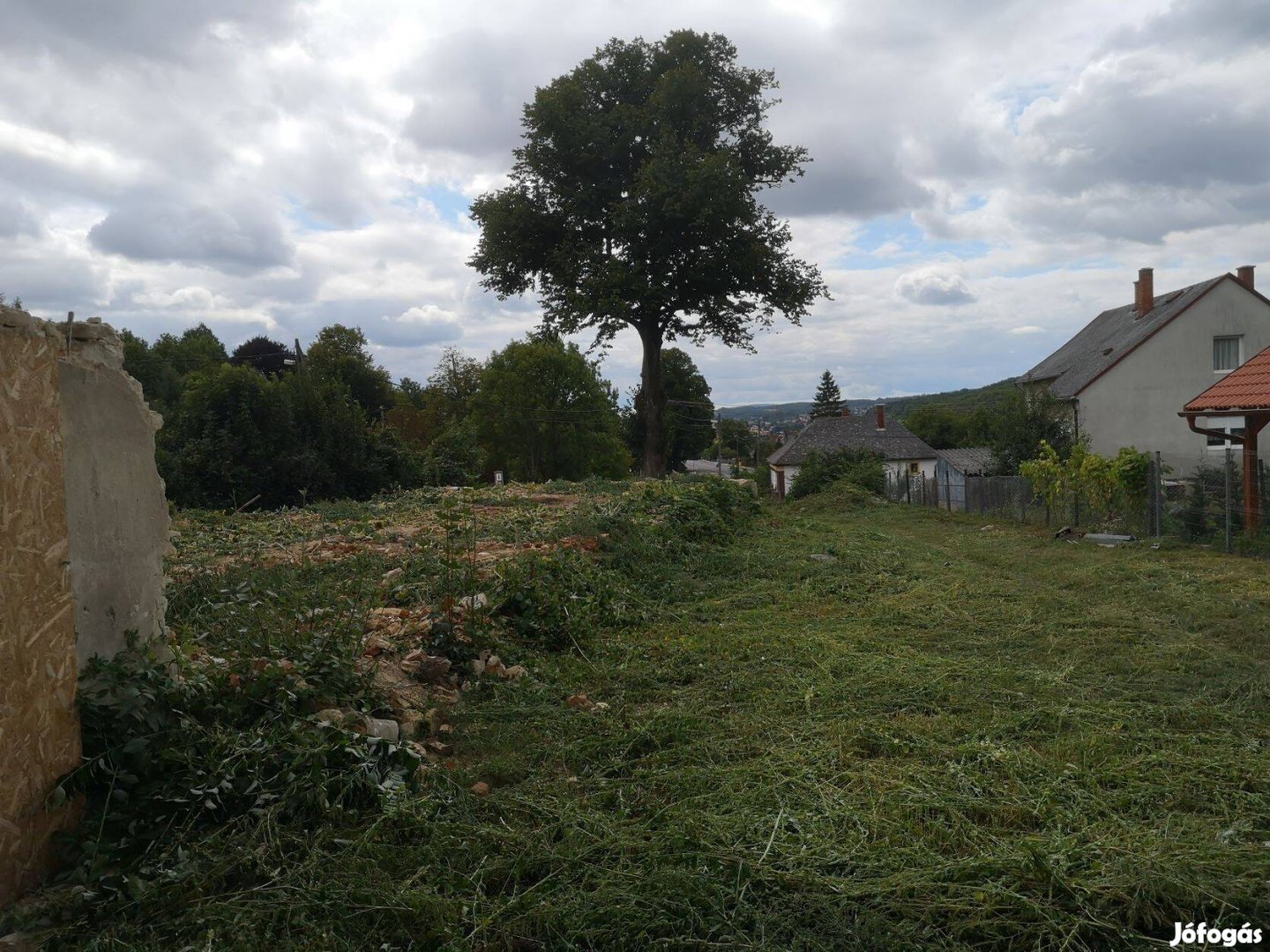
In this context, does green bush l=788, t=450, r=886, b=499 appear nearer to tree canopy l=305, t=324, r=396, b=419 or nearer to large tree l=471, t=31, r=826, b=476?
large tree l=471, t=31, r=826, b=476

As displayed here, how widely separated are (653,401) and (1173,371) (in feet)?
56.2

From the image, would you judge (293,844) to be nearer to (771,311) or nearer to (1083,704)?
(1083,704)

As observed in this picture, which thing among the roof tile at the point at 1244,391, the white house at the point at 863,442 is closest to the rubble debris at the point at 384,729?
the roof tile at the point at 1244,391

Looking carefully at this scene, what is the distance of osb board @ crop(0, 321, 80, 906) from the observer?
3.11m

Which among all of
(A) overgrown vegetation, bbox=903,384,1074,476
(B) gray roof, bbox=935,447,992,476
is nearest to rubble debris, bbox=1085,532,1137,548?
(A) overgrown vegetation, bbox=903,384,1074,476

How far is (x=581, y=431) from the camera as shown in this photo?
6231 centimetres

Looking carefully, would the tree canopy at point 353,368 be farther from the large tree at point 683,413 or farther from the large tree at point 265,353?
the large tree at point 683,413

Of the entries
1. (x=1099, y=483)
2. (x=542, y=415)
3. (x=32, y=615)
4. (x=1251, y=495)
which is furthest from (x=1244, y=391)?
(x=542, y=415)

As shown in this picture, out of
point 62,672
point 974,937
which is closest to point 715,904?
point 974,937

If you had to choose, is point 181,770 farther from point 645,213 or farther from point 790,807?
point 645,213

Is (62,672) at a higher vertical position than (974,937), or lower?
higher

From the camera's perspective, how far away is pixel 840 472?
31562 millimetres

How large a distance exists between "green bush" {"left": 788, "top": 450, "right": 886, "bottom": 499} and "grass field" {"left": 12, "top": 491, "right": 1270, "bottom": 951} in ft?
75.1

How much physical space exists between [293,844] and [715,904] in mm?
1658
